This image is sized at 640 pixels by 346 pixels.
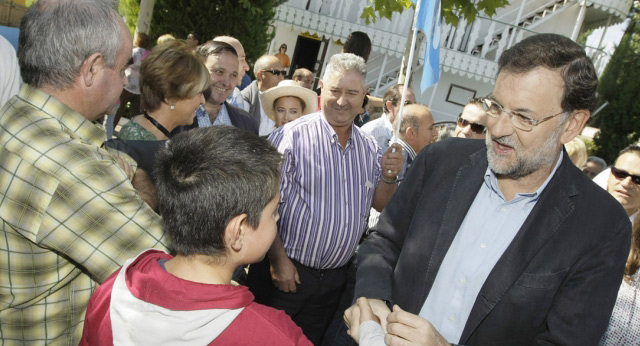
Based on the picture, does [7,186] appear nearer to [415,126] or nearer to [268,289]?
[268,289]

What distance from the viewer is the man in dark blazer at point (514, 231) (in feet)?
6.27

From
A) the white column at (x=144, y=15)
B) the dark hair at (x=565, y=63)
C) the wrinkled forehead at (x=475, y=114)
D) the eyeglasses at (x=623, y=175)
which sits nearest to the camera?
the dark hair at (x=565, y=63)

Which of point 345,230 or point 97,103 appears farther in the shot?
point 345,230

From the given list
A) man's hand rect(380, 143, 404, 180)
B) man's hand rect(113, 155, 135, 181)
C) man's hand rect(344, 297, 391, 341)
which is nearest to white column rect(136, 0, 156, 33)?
man's hand rect(380, 143, 404, 180)

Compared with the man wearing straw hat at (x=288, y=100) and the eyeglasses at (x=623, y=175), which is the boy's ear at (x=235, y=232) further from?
the man wearing straw hat at (x=288, y=100)

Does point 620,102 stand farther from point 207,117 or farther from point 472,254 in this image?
point 472,254

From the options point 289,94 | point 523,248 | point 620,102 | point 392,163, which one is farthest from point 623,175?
point 620,102

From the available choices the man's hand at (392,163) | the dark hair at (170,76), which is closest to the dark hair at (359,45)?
the man's hand at (392,163)

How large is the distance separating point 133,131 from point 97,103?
3.82 ft

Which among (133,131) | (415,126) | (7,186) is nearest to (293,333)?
(7,186)

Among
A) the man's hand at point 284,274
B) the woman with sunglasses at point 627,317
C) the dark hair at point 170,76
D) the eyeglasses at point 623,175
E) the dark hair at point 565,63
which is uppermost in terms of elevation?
the dark hair at point 565,63

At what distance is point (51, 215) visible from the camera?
1.56 metres

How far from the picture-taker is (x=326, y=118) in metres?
3.78

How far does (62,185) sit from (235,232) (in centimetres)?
54
